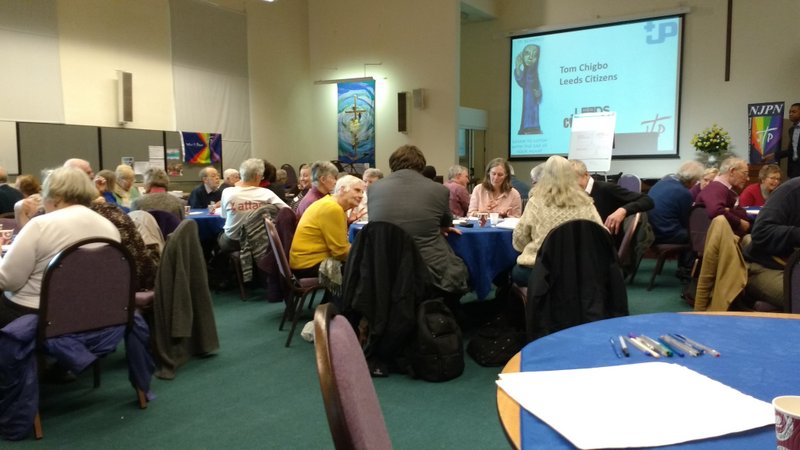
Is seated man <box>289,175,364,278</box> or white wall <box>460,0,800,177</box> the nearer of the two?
seated man <box>289,175,364,278</box>

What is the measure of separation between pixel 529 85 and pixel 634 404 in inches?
417

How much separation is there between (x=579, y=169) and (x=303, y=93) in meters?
8.38

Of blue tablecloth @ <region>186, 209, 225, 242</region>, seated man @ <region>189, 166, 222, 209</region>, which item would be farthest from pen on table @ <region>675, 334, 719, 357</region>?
seated man @ <region>189, 166, 222, 209</region>

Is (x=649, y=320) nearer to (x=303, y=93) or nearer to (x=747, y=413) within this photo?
(x=747, y=413)

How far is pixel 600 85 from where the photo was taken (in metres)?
10.2

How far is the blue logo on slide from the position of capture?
31.5 ft

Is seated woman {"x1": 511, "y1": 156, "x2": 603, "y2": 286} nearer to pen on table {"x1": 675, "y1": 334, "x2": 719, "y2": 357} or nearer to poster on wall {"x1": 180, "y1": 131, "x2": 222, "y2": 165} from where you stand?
pen on table {"x1": 675, "y1": 334, "x2": 719, "y2": 357}

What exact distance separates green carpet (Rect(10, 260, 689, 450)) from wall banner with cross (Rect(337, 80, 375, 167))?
785cm

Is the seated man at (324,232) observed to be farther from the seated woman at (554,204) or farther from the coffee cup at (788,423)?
the coffee cup at (788,423)

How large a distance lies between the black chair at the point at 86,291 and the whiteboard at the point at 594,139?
26.5 ft

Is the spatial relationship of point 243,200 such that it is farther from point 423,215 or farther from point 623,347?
point 623,347

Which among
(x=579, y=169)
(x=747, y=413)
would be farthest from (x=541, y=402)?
(x=579, y=169)

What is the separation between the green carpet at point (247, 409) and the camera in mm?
2670

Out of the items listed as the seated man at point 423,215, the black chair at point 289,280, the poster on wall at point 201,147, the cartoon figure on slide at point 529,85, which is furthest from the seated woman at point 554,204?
the cartoon figure on slide at point 529,85
